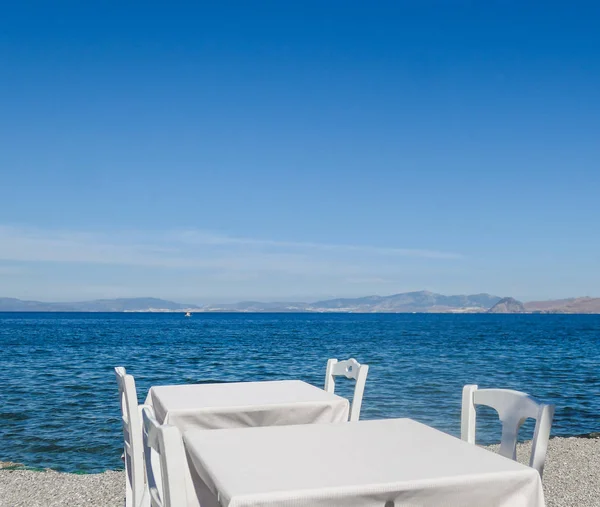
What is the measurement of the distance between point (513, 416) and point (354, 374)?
1.83 metres

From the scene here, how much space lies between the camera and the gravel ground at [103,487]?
6082mm

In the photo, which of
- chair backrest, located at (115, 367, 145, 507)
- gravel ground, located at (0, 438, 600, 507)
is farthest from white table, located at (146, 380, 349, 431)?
gravel ground, located at (0, 438, 600, 507)

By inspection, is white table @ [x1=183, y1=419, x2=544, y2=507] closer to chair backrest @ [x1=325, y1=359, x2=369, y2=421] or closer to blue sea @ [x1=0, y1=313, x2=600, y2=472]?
chair backrest @ [x1=325, y1=359, x2=369, y2=421]

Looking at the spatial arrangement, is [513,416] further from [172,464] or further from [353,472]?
[172,464]

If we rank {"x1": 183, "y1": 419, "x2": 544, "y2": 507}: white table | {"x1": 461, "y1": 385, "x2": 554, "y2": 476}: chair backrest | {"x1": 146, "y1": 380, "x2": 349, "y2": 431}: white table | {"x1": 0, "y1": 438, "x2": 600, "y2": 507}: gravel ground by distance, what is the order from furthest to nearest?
1. {"x1": 0, "y1": 438, "x2": 600, "y2": 507}: gravel ground
2. {"x1": 146, "y1": 380, "x2": 349, "y2": 431}: white table
3. {"x1": 461, "y1": 385, "x2": 554, "y2": 476}: chair backrest
4. {"x1": 183, "y1": 419, "x2": 544, "y2": 507}: white table

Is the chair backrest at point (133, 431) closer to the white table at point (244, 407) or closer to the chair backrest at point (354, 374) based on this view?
the white table at point (244, 407)

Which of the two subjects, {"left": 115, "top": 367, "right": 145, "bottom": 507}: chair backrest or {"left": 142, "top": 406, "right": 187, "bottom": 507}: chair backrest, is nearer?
{"left": 142, "top": 406, "right": 187, "bottom": 507}: chair backrest

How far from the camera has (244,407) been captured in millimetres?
4242

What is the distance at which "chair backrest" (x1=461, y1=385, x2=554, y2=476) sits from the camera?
2920 millimetres

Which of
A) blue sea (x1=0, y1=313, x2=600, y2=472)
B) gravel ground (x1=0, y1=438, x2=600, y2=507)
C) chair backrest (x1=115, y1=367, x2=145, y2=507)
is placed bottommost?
blue sea (x1=0, y1=313, x2=600, y2=472)

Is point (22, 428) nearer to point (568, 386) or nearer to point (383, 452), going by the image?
point (383, 452)

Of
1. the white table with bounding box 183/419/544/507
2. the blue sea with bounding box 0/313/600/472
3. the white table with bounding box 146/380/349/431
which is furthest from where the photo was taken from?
the blue sea with bounding box 0/313/600/472

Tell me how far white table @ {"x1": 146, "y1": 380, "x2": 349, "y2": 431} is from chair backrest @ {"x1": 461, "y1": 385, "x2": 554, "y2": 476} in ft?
3.35

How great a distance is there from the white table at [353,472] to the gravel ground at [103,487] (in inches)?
142
